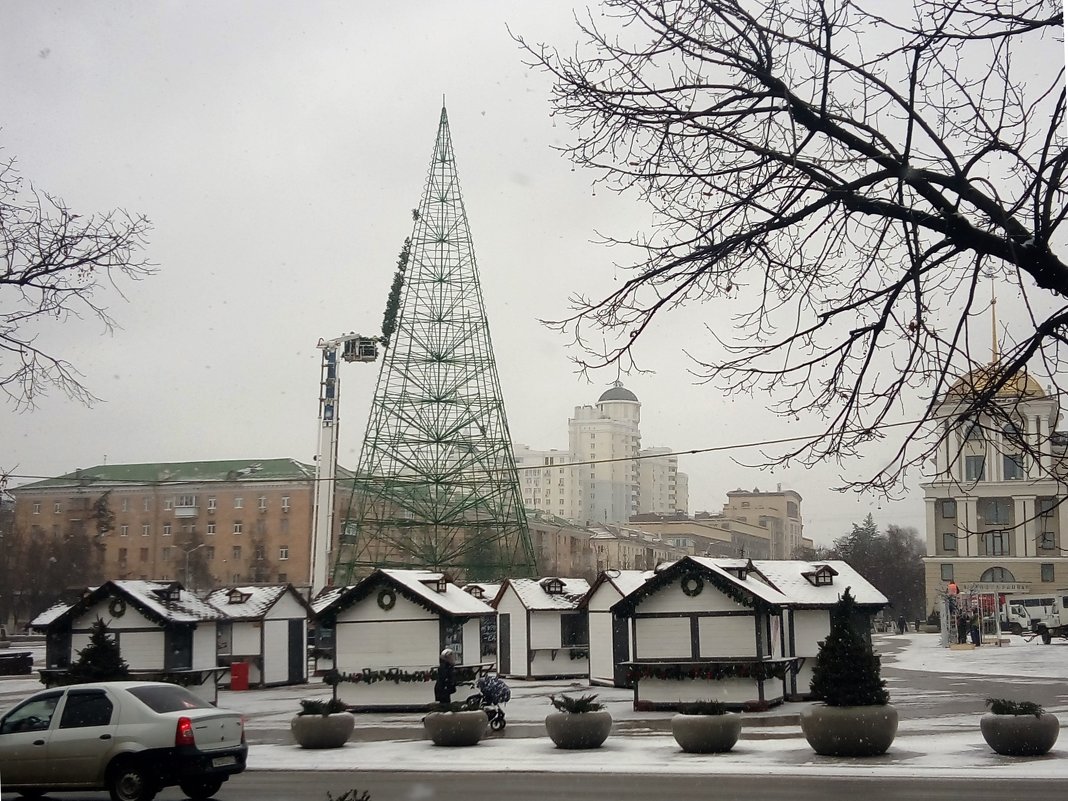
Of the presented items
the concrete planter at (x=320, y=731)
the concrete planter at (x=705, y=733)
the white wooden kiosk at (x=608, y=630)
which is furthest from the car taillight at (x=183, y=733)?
the white wooden kiosk at (x=608, y=630)

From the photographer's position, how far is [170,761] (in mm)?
13875

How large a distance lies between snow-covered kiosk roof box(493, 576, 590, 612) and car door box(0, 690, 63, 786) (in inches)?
1081

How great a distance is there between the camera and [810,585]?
105 ft

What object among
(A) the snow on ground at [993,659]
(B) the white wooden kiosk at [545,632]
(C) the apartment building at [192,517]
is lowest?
(A) the snow on ground at [993,659]

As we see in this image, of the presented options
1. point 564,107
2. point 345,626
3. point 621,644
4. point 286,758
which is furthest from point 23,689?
point 564,107

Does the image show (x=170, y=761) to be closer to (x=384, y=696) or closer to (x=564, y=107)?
(x=564, y=107)

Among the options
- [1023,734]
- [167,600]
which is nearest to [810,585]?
[1023,734]

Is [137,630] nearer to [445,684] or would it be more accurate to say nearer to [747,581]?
[445,684]

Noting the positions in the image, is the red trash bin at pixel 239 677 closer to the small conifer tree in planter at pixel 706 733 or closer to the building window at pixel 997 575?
the small conifer tree in planter at pixel 706 733

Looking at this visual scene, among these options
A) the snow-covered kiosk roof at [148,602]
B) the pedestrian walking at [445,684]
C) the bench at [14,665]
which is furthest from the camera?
the bench at [14,665]

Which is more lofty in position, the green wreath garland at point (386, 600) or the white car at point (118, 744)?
the green wreath garland at point (386, 600)

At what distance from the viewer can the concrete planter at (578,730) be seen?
65.0 ft

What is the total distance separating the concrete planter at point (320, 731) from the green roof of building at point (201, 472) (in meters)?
26.6

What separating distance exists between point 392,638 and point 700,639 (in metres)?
7.91
